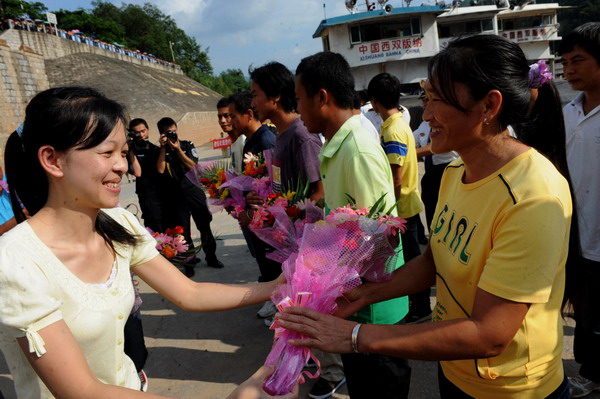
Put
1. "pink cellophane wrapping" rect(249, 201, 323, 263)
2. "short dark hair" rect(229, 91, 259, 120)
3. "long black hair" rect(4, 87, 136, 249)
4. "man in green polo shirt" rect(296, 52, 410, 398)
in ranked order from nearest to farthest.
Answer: "long black hair" rect(4, 87, 136, 249)
"pink cellophane wrapping" rect(249, 201, 323, 263)
"man in green polo shirt" rect(296, 52, 410, 398)
"short dark hair" rect(229, 91, 259, 120)

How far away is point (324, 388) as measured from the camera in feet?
9.09

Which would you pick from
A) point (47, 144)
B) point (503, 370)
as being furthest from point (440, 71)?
point (47, 144)

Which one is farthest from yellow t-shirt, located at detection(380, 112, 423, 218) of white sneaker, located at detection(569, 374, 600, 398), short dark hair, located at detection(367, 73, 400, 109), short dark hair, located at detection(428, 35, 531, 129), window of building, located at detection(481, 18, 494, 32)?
window of building, located at detection(481, 18, 494, 32)

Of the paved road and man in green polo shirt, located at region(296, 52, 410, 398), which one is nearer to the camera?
man in green polo shirt, located at region(296, 52, 410, 398)

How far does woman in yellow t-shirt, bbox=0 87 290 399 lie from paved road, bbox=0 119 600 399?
168 centimetres

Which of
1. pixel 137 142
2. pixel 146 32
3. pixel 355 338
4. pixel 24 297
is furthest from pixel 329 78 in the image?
pixel 146 32

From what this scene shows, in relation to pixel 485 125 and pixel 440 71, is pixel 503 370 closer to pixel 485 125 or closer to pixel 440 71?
pixel 485 125

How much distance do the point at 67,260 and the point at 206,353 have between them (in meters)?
2.41

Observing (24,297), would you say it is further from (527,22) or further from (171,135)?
(527,22)

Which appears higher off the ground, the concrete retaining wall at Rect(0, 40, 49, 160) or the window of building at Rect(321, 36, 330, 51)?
the window of building at Rect(321, 36, 330, 51)

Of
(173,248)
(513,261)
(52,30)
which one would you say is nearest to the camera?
(513,261)

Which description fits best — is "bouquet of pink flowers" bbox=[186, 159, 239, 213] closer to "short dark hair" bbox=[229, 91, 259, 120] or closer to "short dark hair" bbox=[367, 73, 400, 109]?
"short dark hair" bbox=[229, 91, 259, 120]

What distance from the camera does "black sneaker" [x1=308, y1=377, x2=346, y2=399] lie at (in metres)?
2.74

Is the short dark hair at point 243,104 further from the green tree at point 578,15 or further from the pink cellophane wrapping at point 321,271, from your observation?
the green tree at point 578,15
